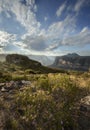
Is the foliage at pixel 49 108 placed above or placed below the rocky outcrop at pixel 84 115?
above

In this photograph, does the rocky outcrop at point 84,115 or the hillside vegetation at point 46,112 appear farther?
the rocky outcrop at point 84,115

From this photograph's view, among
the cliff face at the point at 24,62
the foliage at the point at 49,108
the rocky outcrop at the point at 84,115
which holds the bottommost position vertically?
the rocky outcrop at the point at 84,115

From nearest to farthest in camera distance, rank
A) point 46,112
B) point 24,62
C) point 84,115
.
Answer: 1. point 46,112
2. point 84,115
3. point 24,62

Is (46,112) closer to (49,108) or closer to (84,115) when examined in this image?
(49,108)

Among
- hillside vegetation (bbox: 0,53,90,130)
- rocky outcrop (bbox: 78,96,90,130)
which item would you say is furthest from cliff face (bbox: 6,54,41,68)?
hillside vegetation (bbox: 0,53,90,130)

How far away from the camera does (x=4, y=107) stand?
6.29m

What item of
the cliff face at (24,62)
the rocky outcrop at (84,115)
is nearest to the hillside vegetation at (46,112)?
the rocky outcrop at (84,115)

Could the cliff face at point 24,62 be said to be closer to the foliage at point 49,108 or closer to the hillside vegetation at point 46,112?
the foliage at point 49,108

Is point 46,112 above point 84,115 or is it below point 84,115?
above

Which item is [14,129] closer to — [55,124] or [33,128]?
[33,128]

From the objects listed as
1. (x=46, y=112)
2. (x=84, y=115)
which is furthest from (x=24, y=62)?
(x=46, y=112)

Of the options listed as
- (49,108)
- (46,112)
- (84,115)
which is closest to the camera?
(46,112)

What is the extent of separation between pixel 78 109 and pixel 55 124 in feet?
5.35

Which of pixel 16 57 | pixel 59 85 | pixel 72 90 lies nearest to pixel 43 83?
pixel 59 85
